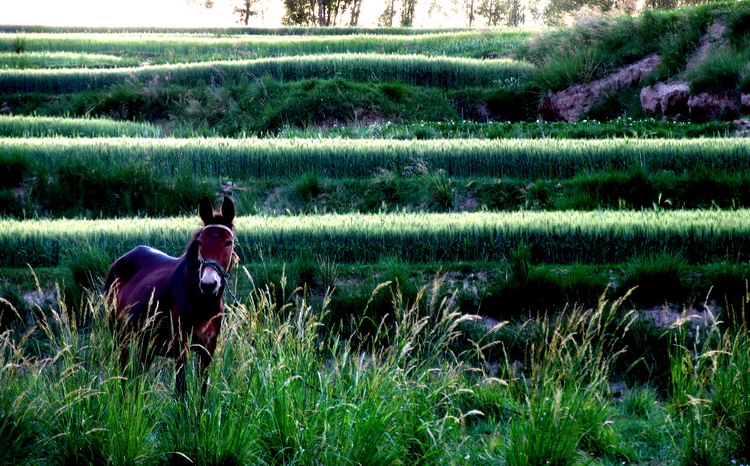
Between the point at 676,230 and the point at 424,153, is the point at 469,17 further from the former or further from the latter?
the point at 676,230

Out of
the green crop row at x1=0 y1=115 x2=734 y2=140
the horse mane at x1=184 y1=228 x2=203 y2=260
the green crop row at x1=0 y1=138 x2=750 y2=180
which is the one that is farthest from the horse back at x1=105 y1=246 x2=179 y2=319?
the green crop row at x1=0 y1=115 x2=734 y2=140

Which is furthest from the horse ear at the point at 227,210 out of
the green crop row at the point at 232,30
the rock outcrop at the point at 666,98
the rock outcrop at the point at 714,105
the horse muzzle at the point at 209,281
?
the green crop row at the point at 232,30

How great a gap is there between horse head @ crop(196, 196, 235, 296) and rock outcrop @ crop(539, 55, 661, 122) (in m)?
17.2

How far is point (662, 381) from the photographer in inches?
309

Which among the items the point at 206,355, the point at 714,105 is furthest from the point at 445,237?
the point at 714,105

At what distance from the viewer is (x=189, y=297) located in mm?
5590

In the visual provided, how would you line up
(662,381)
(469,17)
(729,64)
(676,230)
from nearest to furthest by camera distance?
(662,381) < (676,230) < (729,64) < (469,17)

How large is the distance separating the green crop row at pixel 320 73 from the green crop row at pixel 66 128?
4.79m

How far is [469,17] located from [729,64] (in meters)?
48.1

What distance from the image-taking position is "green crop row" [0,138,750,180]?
1361 centimetres

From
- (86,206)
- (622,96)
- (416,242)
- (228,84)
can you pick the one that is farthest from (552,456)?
(228,84)

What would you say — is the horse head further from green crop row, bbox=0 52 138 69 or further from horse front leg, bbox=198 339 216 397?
green crop row, bbox=0 52 138 69

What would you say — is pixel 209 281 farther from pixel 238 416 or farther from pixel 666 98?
pixel 666 98

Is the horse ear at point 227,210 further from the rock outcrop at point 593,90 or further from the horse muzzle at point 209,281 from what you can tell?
the rock outcrop at point 593,90
